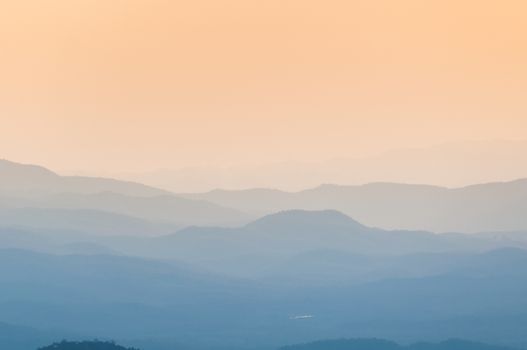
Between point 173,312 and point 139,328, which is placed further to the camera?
point 173,312

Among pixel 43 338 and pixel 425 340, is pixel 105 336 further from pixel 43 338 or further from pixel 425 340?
pixel 425 340

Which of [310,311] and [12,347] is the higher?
[310,311]

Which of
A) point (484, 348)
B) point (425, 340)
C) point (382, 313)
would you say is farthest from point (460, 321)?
point (484, 348)

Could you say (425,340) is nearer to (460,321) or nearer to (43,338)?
(460,321)

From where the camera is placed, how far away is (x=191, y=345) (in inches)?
6009

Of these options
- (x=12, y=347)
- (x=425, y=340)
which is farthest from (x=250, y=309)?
(x=12, y=347)

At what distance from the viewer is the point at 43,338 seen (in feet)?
507

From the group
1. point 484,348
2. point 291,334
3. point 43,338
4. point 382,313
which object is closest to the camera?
point 484,348

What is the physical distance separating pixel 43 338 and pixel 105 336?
43.8ft

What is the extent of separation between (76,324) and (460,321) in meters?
41.8

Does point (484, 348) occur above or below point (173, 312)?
below

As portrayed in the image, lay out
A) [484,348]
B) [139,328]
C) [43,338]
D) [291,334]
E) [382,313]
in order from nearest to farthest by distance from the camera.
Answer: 1. [484,348]
2. [43,338]
3. [291,334]
4. [139,328]
5. [382,313]

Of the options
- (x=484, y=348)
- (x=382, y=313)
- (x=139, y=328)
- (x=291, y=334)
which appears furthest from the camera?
(x=382, y=313)

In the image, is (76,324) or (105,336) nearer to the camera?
(105,336)
